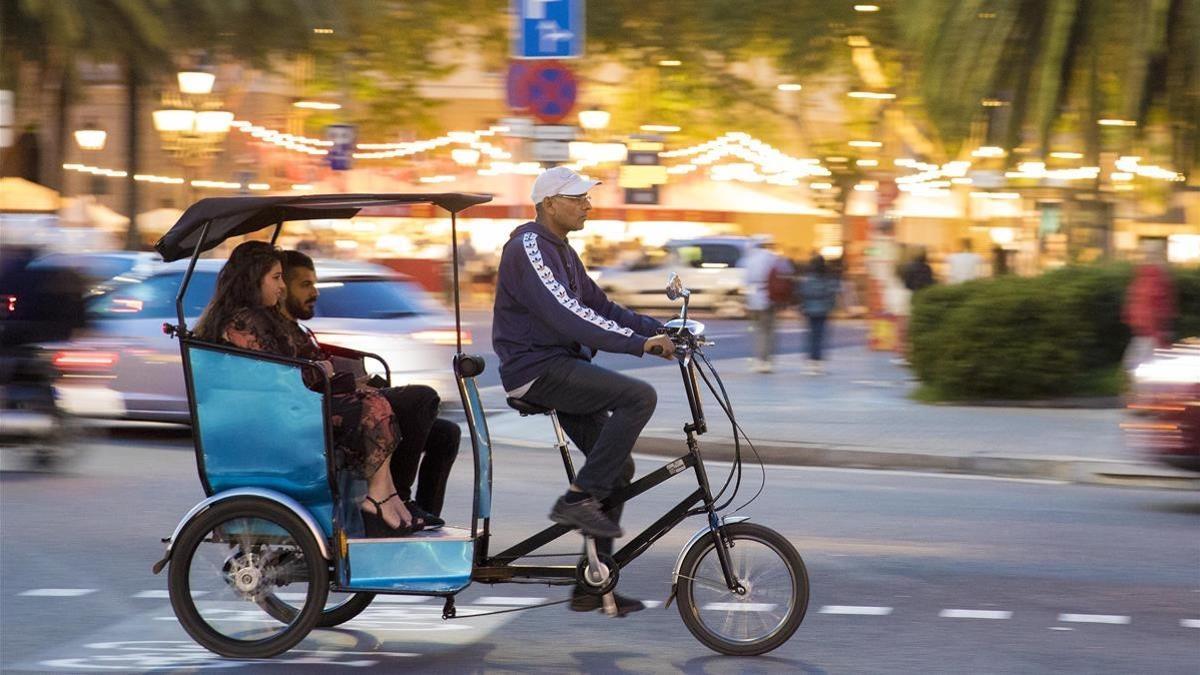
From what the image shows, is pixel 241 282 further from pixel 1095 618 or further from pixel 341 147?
pixel 341 147

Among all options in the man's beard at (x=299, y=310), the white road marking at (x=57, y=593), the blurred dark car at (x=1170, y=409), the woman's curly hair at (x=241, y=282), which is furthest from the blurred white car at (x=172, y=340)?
the woman's curly hair at (x=241, y=282)

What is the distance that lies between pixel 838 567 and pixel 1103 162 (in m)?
12.3

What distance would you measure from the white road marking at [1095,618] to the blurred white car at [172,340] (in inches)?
307

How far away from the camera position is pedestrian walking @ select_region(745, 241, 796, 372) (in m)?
24.3

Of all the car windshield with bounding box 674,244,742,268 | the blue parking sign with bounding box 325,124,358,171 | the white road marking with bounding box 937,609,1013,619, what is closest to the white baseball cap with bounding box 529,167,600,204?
the white road marking with bounding box 937,609,1013,619

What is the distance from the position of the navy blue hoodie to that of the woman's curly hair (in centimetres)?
88

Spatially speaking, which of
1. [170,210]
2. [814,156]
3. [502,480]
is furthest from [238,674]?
[170,210]

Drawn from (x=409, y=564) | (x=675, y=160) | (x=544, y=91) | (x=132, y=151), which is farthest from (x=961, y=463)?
(x=675, y=160)

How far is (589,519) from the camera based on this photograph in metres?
6.73

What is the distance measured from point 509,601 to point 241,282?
1974mm

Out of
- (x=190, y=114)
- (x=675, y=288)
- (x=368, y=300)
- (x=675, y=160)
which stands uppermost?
(x=190, y=114)

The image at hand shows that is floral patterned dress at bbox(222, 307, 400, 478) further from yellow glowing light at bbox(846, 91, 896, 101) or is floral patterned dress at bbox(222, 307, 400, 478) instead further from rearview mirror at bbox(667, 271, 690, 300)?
yellow glowing light at bbox(846, 91, 896, 101)

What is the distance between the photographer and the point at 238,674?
21.4ft

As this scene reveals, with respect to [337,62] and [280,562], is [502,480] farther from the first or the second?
[337,62]
